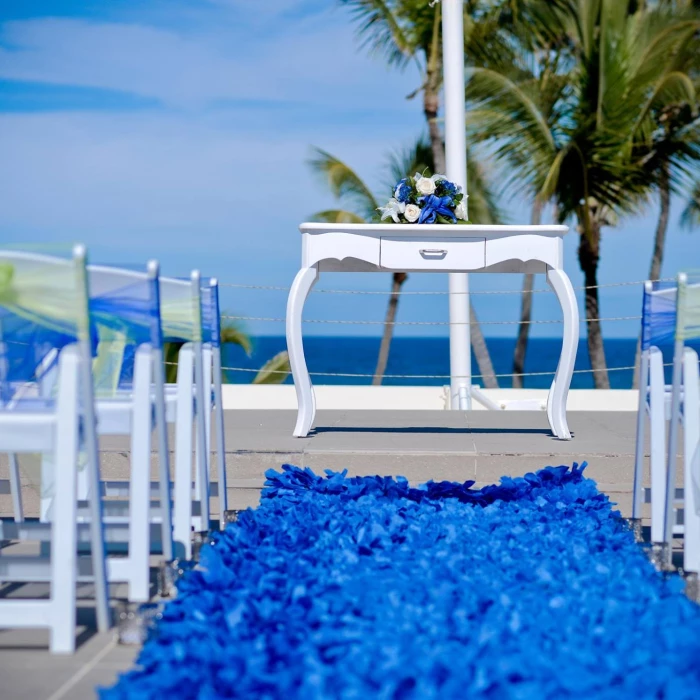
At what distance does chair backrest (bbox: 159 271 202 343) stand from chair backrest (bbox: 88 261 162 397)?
16cm

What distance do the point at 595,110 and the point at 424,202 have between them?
5.87 meters

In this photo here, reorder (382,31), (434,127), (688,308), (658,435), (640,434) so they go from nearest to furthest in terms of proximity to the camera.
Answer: (688,308) → (658,435) → (640,434) → (382,31) → (434,127)

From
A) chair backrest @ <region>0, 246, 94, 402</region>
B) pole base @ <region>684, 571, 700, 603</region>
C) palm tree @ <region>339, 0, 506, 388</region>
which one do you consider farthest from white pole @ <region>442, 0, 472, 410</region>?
palm tree @ <region>339, 0, 506, 388</region>

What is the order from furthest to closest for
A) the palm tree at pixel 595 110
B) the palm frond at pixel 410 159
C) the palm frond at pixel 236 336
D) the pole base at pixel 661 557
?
1. the palm frond at pixel 410 159
2. the palm frond at pixel 236 336
3. the palm tree at pixel 595 110
4. the pole base at pixel 661 557

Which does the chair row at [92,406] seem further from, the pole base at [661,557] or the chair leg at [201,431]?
the pole base at [661,557]

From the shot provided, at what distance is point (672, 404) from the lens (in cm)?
224

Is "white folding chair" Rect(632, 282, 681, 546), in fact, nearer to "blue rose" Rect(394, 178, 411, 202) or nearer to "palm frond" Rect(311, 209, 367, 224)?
"blue rose" Rect(394, 178, 411, 202)

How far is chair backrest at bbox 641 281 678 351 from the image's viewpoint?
2371 mm

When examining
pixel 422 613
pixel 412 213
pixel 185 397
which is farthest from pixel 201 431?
pixel 412 213

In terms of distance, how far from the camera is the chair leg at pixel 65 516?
178 cm

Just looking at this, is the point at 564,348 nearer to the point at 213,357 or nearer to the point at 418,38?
the point at 213,357

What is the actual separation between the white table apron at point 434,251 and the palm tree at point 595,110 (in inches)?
195

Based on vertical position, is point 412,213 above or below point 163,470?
above

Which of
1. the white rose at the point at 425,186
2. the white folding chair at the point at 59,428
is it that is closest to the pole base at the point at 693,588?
the white folding chair at the point at 59,428
